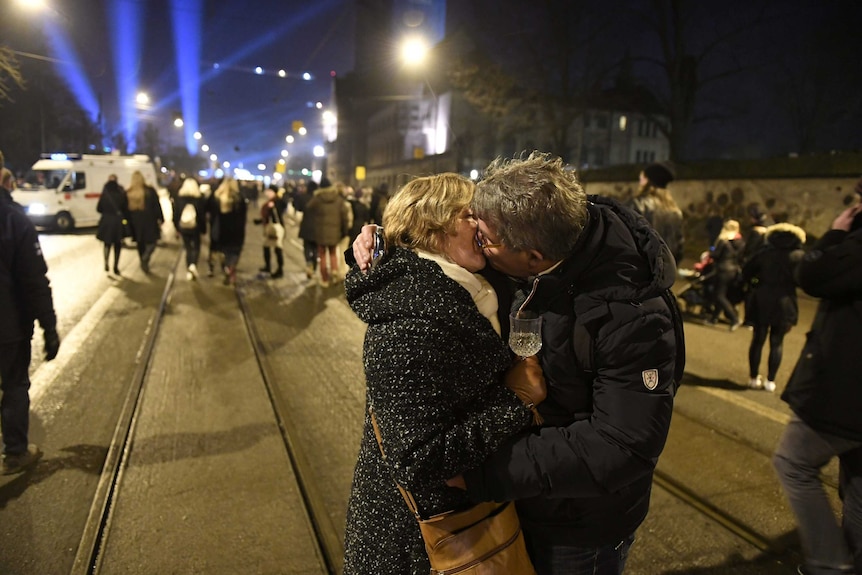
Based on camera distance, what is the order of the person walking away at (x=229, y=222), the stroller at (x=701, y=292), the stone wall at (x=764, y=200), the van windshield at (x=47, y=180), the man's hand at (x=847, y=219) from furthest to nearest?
the van windshield at (x=47, y=180), the stone wall at (x=764, y=200), the person walking away at (x=229, y=222), the stroller at (x=701, y=292), the man's hand at (x=847, y=219)

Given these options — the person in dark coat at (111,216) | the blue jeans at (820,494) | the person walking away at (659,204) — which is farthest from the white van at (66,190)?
the blue jeans at (820,494)

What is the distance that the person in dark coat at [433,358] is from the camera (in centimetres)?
133

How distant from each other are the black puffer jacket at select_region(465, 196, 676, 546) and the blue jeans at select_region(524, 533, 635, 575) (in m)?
0.19

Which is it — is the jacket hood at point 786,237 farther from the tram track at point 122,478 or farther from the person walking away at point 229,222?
the person walking away at point 229,222

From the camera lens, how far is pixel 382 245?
60.6 inches

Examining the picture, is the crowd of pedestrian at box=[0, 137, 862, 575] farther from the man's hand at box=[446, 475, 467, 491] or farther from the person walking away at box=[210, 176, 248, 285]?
the person walking away at box=[210, 176, 248, 285]

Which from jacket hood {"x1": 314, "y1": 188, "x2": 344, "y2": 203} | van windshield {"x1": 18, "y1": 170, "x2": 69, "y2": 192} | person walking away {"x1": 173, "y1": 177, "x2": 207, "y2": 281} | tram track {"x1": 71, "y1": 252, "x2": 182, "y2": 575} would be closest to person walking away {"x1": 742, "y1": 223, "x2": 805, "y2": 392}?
tram track {"x1": 71, "y1": 252, "x2": 182, "y2": 575}

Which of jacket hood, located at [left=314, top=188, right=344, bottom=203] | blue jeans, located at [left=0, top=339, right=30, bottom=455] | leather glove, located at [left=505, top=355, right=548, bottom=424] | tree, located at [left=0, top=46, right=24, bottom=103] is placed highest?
tree, located at [left=0, top=46, right=24, bottom=103]

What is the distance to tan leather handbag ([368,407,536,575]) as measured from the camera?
140 centimetres

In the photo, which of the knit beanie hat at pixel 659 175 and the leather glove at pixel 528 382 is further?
the knit beanie hat at pixel 659 175

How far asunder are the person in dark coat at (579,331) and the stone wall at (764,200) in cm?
1058

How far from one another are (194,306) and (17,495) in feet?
18.3

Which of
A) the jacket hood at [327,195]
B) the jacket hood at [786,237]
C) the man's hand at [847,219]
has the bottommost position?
the jacket hood at [786,237]

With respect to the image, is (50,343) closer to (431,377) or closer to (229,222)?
(431,377)
